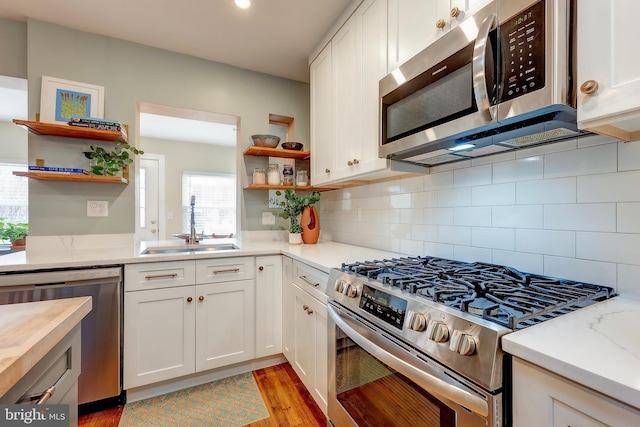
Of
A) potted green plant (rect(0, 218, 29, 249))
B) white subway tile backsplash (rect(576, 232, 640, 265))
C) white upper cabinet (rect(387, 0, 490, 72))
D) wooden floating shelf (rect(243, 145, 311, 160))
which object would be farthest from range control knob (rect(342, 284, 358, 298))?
potted green plant (rect(0, 218, 29, 249))

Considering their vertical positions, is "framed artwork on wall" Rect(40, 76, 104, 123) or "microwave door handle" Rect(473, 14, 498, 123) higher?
"framed artwork on wall" Rect(40, 76, 104, 123)

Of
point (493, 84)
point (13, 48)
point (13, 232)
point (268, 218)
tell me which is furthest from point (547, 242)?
point (13, 232)

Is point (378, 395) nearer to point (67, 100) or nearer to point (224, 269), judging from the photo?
point (224, 269)

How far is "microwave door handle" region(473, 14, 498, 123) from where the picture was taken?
919 millimetres

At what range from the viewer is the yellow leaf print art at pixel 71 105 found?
79.5 inches

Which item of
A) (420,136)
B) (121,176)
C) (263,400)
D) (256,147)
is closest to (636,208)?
(420,136)

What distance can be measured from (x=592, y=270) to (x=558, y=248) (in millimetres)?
120

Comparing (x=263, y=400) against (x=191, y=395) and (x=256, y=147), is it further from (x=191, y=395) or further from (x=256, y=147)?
(x=256, y=147)

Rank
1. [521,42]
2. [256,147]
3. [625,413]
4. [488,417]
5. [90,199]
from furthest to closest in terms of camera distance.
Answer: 1. [256,147]
2. [90,199]
3. [521,42]
4. [488,417]
5. [625,413]

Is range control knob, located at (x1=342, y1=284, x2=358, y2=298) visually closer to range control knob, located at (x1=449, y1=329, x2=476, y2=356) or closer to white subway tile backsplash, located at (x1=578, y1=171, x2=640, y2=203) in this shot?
range control knob, located at (x1=449, y1=329, x2=476, y2=356)

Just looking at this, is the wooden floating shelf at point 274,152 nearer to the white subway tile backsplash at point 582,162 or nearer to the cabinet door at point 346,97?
the cabinet door at point 346,97

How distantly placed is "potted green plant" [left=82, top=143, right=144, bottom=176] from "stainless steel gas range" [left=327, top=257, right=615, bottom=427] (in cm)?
183

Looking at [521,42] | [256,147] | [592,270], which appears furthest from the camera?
[256,147]

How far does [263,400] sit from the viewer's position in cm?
180
